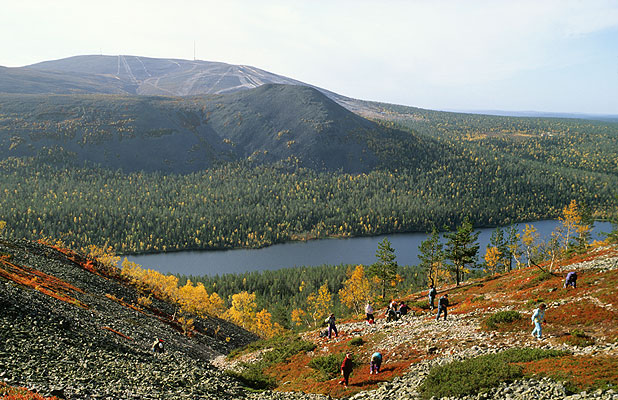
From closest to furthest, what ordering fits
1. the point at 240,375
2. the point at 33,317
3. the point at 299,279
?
the point at 33,317, the point at 240,375, the point at 299,279

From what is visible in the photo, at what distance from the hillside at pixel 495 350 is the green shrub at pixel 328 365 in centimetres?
20

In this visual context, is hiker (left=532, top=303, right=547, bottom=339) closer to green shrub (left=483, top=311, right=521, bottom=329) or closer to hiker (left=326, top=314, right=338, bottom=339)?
green shrub (left=483, top=311, right=521, bottom=329)

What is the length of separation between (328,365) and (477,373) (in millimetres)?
14590

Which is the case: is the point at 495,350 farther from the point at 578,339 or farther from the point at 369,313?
the point at 369,313

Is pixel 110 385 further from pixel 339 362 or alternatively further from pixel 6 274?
pixel 6 274

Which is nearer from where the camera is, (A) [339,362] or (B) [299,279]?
(A) [339,362]

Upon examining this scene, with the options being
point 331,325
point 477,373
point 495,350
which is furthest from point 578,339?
point 331,325

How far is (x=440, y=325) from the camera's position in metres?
38.1

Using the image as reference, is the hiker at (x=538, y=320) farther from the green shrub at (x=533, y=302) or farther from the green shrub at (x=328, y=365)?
the green shrub at (x=328, y=365)

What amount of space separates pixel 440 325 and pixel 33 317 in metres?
38.4

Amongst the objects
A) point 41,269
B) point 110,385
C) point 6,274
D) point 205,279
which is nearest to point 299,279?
point 205,279

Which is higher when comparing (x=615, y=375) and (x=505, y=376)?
(x=615, y=375)

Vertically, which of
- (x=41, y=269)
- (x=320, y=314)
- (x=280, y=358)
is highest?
(x=41, y=269)

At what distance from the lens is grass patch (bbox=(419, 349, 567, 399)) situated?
23422 millimetres
